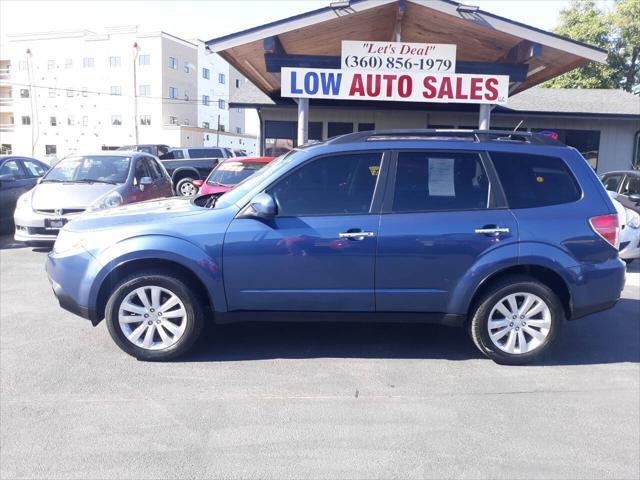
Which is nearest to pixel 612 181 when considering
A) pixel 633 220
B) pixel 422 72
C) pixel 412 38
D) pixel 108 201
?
pixel 633 220

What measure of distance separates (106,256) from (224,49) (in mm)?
6774

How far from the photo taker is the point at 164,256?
14.6 feet

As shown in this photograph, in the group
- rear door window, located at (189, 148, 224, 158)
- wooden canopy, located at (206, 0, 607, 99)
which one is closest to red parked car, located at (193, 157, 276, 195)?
wooden canopy, located at (206, 0, 607, 99)

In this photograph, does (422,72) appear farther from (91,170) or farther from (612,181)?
(91,170)

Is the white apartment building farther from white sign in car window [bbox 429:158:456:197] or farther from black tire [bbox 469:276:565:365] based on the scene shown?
black tire [bbox 469:276:565:365]

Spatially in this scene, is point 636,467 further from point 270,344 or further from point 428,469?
point 270,344

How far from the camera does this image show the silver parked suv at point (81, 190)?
8.70 meters

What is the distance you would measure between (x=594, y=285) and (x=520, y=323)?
0.68m

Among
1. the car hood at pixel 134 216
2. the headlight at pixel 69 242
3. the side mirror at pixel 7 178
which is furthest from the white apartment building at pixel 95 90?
the headlight at pixel 69 242

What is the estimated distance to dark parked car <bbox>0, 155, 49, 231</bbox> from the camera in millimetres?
10695

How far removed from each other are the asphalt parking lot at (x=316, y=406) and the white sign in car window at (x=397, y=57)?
638 centimetres

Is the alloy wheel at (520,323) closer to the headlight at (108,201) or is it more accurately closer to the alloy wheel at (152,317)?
the alloy wheel at (152,317)

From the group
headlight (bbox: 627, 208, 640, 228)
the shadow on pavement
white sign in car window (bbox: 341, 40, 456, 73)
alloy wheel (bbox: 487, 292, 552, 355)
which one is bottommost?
the shadow on pavement

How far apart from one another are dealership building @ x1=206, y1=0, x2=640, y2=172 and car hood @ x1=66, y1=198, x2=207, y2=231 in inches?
189
